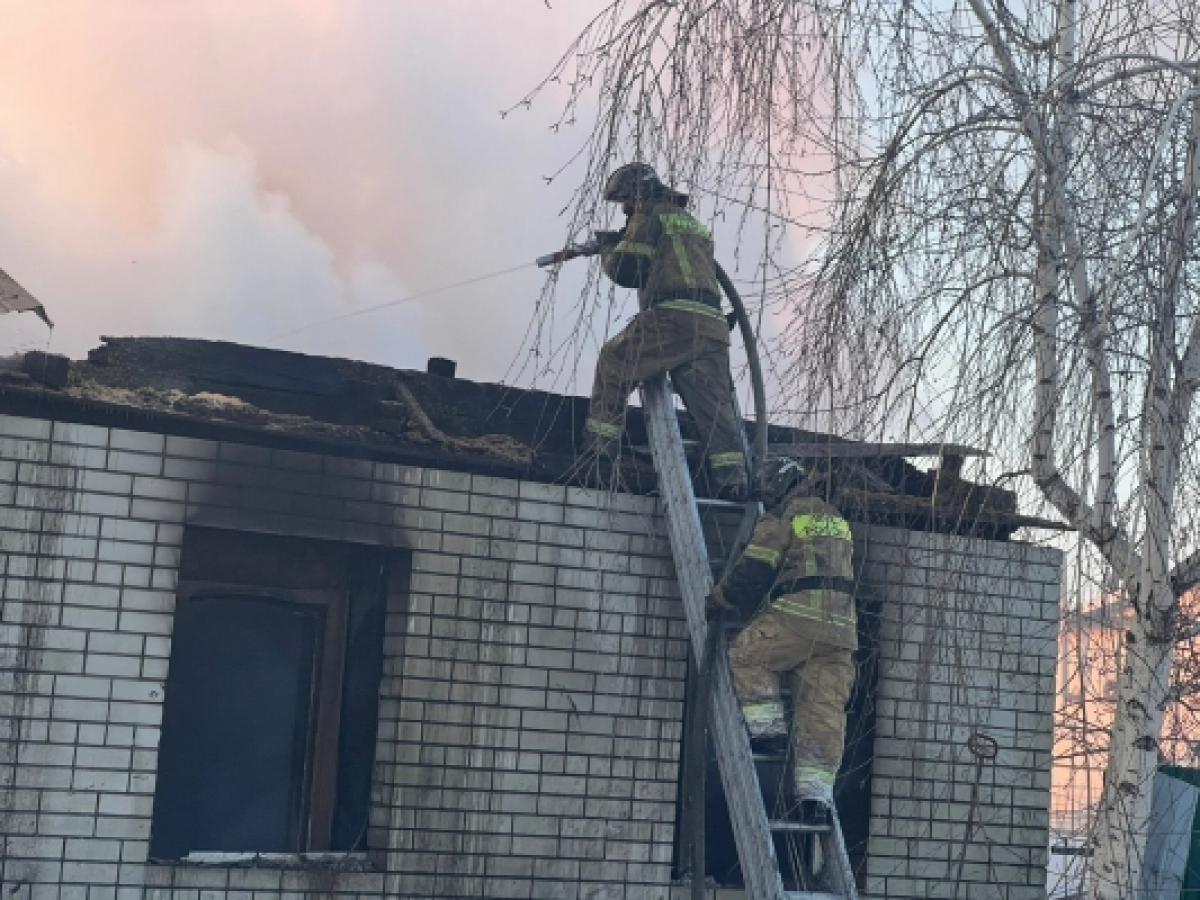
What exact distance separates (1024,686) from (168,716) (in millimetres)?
4190

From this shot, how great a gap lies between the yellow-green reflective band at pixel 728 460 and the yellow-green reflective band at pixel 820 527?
649 mm

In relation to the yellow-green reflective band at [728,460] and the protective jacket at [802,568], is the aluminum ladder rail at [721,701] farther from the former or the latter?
the protective jacket at [802,568]

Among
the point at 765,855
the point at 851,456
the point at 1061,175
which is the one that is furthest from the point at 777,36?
the point at 765,855

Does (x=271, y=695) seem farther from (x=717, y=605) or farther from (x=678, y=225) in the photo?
(x=678, y=225)

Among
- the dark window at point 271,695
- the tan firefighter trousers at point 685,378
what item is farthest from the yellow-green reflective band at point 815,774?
the dark window at point 271,695

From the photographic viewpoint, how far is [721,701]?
6.39m

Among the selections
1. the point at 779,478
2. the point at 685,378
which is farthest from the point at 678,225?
the point at 779,478

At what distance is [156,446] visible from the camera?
257 inches

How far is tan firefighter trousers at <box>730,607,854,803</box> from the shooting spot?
6.34 m

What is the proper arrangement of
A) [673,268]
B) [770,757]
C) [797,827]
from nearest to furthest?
[797,827]
[770,757]
[673,268]

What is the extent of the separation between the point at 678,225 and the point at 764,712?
82.4 inches

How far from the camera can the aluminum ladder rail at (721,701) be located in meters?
6.01

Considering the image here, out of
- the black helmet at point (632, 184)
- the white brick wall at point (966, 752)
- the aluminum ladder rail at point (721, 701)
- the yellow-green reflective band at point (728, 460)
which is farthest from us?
the white brick wall at point (966, 752)

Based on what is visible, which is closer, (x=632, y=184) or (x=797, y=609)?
(x=632, y=184)
